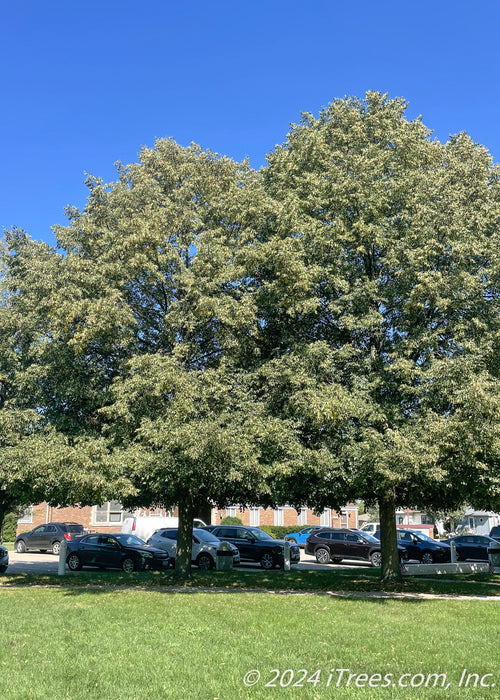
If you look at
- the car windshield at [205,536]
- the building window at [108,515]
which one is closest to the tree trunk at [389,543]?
the car windshield at [205,536]

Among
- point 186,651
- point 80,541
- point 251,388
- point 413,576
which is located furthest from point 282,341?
point 80,541

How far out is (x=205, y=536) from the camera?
2198cm

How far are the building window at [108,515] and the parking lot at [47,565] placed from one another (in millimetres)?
6872

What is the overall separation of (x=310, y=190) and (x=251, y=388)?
550 cm

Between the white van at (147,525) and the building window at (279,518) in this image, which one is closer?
the white van at (147,525)

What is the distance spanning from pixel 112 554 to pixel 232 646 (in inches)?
540

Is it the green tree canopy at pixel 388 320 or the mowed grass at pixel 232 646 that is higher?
the green tree canopy at pixel 388 320

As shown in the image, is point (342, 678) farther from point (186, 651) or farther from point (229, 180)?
point (229, 180)

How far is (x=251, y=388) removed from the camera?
14.1 metres

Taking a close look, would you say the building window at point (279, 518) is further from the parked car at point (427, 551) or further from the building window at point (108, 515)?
the parked car at point (427, 551)

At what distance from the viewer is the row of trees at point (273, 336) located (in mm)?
12320

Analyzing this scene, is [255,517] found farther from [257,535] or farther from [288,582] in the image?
[288,582]

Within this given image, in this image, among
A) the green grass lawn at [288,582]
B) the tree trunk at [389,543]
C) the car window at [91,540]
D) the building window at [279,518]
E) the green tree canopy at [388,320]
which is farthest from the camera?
the building window at [279,518]

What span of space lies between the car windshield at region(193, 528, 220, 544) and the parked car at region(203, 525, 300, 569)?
729 mm
